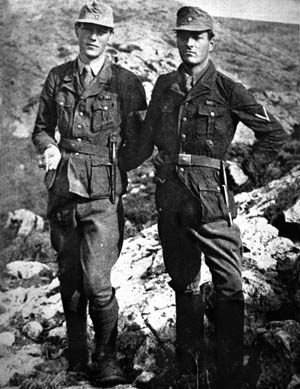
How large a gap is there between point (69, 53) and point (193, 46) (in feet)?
4.29

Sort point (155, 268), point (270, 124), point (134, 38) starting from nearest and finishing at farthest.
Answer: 1. point (270, 124)
2. point (155, 268)
3. point (134, 38)

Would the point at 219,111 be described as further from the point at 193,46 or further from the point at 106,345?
the point at 106,345

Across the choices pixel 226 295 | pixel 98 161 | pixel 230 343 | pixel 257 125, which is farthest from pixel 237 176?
pixel 230 343

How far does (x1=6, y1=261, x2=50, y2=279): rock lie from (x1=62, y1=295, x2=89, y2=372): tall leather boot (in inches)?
25.2

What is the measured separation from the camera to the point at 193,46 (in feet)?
9.92

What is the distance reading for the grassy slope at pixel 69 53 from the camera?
3695 millimetres

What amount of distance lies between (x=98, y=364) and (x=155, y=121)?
1.36m

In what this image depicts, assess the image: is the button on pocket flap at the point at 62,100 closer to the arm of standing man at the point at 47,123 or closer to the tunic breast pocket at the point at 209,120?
the arm of standing man at the point at 47,123

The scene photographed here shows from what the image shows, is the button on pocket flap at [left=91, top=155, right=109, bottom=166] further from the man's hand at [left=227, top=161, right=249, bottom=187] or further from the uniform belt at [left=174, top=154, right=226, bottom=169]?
the man's hand at [left=227, top=161, right=249, bottom=187]

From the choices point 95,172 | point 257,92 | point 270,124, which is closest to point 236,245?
point 270,124

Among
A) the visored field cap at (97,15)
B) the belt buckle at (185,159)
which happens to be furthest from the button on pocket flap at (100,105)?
the belt buckle at (185,159)

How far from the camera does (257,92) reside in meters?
3.84

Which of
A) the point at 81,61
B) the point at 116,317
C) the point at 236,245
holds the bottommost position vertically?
the point at 116,317

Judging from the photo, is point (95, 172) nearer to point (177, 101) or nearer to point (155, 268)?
point (177, 101)
